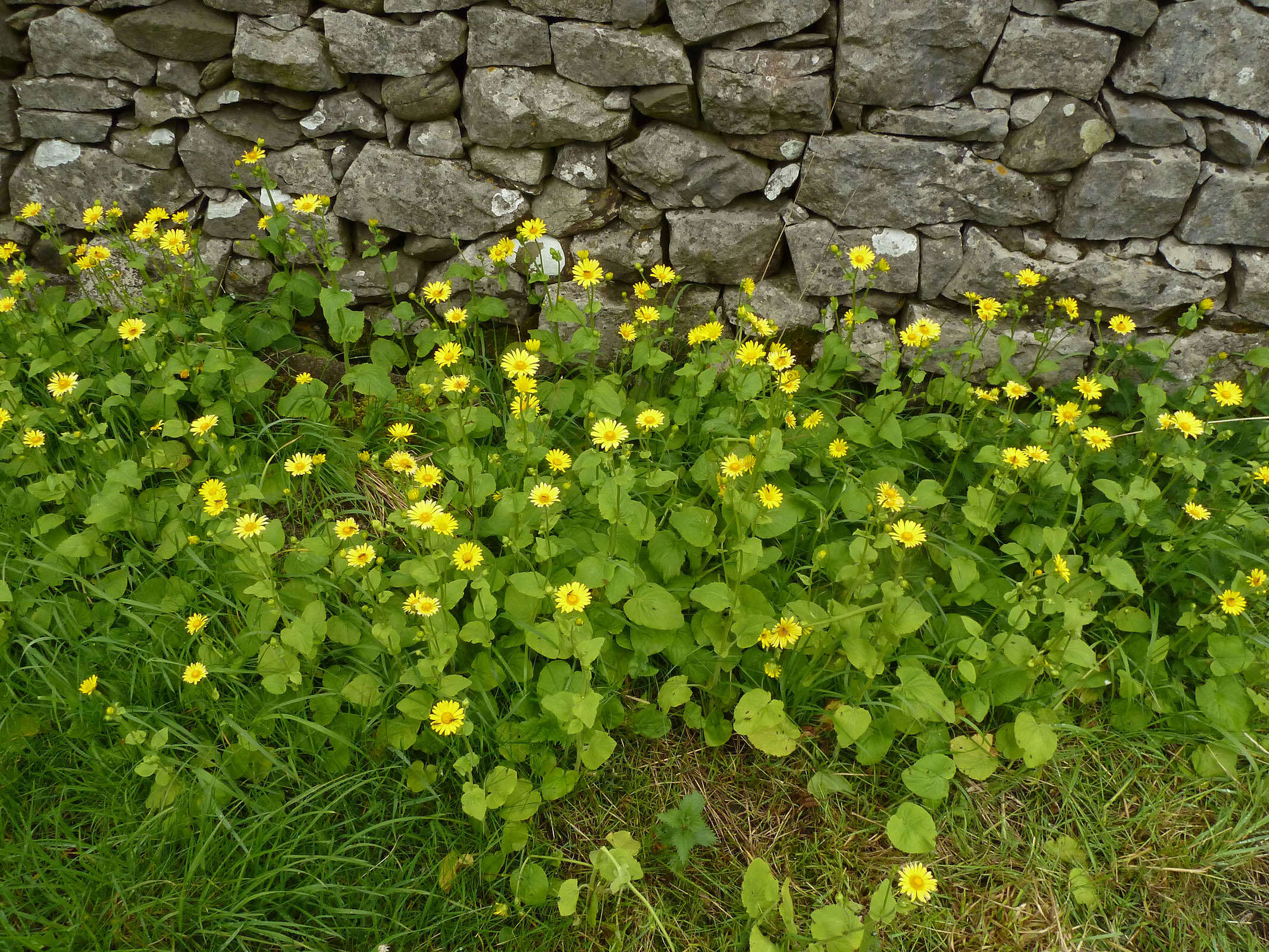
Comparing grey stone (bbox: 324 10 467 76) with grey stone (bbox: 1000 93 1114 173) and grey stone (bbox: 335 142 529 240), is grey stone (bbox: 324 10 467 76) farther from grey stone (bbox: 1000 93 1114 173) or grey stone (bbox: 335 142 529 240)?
grey stone (bbox: 1000 93 1114 173)

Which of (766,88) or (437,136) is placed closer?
(766,88)

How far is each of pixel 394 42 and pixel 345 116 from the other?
0.36 metres

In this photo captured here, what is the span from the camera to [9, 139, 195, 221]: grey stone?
316 centimetres

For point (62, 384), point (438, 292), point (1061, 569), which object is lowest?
point (1061, 569)

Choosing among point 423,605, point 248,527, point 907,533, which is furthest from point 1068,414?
point 248,527

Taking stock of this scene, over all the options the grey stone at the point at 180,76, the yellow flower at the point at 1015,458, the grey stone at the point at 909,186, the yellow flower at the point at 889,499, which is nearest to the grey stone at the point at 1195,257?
the grey stone at the point at 909,186

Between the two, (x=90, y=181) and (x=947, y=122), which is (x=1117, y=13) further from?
(x=90, y=181)

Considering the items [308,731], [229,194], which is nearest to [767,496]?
[308,731]

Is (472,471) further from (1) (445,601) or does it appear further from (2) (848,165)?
(2) (848,165)

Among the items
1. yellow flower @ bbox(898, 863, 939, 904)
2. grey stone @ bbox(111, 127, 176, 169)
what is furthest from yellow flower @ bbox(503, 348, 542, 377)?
Answer: grey stone @ bbox(111, 127, 176, 169)

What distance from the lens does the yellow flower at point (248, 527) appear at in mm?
2018

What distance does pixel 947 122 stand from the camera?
279 centimetres

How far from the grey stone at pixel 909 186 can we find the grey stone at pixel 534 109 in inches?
30.4

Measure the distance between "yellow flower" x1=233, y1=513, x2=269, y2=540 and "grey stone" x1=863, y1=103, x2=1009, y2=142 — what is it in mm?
2474
